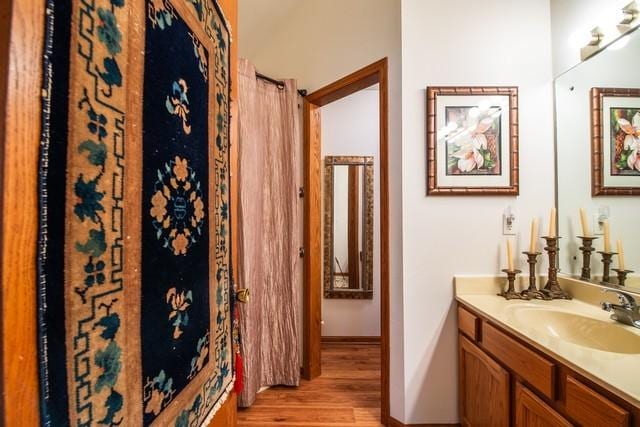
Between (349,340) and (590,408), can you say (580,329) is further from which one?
(349,340)

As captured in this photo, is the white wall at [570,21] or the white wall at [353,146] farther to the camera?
the white wall at [353,146]

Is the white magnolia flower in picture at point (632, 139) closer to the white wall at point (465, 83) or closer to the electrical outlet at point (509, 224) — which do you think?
the white wall at point (465, 83)

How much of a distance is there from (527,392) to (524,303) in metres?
0.49

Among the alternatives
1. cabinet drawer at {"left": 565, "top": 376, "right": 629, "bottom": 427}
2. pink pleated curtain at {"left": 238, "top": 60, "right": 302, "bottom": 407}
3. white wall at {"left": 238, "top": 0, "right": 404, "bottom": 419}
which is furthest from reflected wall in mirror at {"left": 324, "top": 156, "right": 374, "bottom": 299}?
cabinet drawer at {"left": 565, "top": 376, "right": 629, "bottom": 427}

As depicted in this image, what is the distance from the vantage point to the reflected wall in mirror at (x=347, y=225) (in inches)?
109

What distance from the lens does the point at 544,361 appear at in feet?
2.94

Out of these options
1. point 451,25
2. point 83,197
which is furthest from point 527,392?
point 451,25

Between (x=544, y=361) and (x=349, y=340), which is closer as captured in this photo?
(x=544, y=361)

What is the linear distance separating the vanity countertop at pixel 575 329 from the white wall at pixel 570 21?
1.20m

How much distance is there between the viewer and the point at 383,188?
165cm

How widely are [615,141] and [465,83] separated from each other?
74cm

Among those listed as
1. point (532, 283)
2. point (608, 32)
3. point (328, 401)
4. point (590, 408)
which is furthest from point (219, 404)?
point (608, 32)

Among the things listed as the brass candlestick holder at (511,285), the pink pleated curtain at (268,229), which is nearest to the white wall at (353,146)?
the pink pleated curtain at (268,229)

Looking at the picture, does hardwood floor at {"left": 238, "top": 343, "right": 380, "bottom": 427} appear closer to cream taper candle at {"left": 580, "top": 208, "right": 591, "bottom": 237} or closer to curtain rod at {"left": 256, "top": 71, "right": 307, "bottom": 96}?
cream taper candle at {"left": 580, "top": 208, "right": 591, "bottom": 237}
